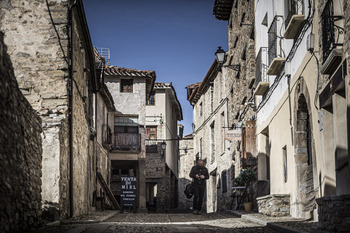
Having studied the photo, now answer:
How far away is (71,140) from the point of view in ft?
44.2

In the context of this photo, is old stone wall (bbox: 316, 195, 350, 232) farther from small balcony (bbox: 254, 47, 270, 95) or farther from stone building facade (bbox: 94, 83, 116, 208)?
stone building facade (bbox: 94, 83, 116, 208)

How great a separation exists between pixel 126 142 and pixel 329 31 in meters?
24.0

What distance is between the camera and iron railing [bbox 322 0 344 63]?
27.6 ft

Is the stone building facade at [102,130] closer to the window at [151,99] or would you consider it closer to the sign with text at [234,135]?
the sign with text at [234,135]

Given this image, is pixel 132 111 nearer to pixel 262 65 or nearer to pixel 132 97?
pixel 132 97

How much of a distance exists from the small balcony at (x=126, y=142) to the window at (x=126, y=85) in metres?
3.35

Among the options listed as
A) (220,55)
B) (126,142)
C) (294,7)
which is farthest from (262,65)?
(126,142)

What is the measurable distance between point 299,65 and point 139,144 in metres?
21.3

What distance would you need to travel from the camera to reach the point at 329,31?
347 inches

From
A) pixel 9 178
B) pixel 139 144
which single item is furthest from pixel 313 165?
pixel 139 144

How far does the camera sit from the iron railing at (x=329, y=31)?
841 cm

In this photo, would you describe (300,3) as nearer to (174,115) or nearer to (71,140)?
(71,140)

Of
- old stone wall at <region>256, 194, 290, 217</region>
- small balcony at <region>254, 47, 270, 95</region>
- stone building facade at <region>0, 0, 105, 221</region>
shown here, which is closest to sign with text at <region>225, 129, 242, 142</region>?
small balcony at <region>254, 47, 270, 95</region>

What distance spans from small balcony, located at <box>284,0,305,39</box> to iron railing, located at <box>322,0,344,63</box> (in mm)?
1866
